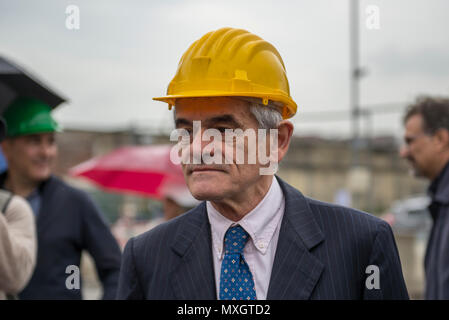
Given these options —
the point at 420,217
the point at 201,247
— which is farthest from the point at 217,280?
the point at 420,217

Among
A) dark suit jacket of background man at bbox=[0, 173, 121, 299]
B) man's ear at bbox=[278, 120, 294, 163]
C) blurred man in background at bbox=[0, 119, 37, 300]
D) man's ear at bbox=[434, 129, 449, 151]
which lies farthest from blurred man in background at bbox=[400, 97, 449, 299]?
blurred man in background at bbox=[0, 119, 37, 300]

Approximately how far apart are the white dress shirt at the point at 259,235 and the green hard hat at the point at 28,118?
1710 millimetres

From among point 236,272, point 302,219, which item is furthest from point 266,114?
point 236,272

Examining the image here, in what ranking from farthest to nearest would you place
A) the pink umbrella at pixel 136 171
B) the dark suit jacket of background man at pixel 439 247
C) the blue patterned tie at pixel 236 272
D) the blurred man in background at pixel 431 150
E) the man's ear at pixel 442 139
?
the pink umbrella at pixel 136 171, the man's ear at pixel 442 139, the blurred man in background at pixel 431 150, the dark suit jacket of background man at pixel 439 247, the blue patterned tie at pixel 236 272

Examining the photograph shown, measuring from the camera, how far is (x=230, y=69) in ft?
5.06

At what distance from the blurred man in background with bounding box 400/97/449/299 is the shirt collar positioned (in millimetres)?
1583

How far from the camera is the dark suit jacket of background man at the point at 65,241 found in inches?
127

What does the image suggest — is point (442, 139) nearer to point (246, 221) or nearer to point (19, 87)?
point (246, 221)

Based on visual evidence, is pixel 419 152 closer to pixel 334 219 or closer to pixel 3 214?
pixel 334 219

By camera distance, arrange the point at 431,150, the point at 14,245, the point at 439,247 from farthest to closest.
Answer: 1. the point at 431,150
2. the point at 439,247
3. the point at 14,245
